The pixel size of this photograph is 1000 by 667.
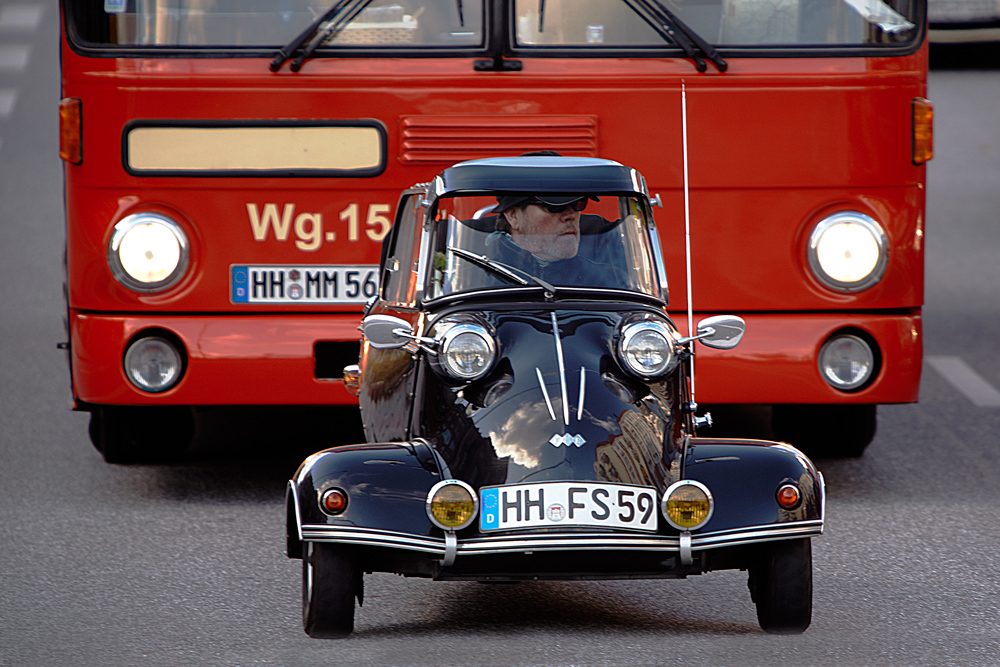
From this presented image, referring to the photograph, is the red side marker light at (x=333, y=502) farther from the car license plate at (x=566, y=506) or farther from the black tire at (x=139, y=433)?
the black tire at (x=139, y=433)

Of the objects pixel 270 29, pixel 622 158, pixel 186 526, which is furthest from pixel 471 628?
pixel 270 29

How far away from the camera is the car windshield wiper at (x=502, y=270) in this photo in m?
5.54

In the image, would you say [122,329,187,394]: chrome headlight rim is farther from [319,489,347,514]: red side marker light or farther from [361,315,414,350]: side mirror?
[319,489,347,514]: red side marker light

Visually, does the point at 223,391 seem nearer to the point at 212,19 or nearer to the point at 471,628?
the point at 212,19

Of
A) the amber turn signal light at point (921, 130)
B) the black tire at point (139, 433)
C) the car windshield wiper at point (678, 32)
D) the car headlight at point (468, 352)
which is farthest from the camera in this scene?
the black tire at point (139, 433)

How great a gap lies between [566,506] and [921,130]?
318cm

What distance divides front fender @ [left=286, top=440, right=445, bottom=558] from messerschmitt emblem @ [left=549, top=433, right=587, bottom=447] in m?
0.37

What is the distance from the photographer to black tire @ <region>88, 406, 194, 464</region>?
308 inches

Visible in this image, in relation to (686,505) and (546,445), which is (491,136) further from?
(686,505)

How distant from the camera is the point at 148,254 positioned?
7.15 m

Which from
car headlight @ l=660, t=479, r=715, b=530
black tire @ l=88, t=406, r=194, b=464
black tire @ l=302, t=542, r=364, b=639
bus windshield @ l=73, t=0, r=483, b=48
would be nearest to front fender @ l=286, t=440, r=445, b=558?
black tire @ l=302, t=542, r=364, b=639

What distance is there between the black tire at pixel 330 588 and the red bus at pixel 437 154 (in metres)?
2.23

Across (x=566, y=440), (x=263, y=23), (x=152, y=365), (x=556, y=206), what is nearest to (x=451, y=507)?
(x=566, y=440)

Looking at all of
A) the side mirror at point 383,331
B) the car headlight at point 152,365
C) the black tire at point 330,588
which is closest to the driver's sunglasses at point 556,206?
the side mirror at point 383,331
